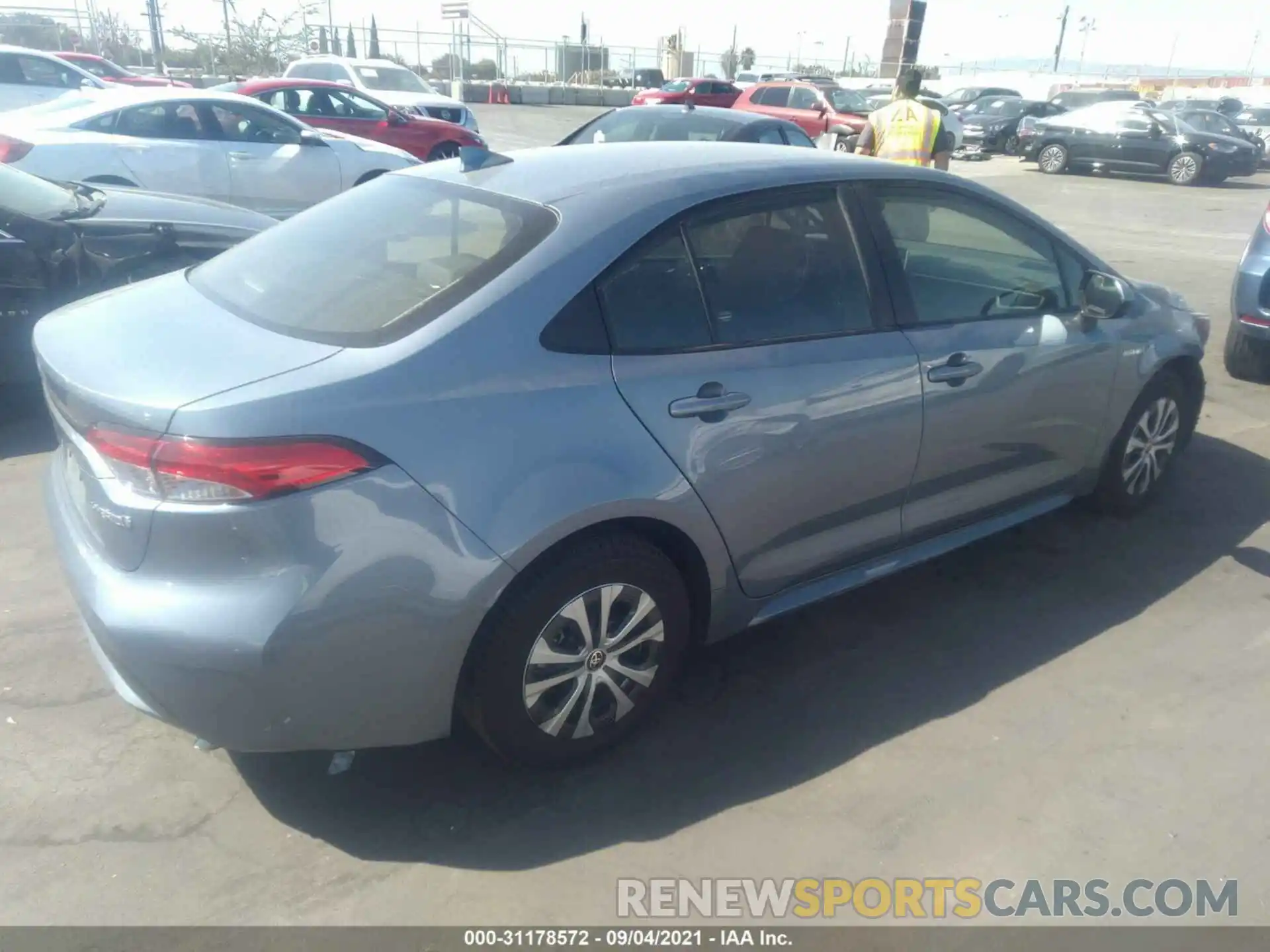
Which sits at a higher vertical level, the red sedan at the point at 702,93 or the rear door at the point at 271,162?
the rear door at the point at 271,162

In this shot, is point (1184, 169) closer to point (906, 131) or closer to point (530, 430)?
point (906, 131)

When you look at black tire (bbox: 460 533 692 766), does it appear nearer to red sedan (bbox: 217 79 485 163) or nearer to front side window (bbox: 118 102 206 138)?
front side window (bbox: 118 102 206 138)

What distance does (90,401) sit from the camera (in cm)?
258

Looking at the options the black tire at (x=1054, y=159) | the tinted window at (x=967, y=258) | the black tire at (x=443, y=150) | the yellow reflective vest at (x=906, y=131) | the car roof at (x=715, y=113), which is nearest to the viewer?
the tinted window at (x=967, y=258)

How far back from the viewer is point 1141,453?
185 inches

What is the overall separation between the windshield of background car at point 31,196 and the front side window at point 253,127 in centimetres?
Result: 415

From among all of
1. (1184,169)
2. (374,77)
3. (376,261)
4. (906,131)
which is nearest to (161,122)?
(906,131)

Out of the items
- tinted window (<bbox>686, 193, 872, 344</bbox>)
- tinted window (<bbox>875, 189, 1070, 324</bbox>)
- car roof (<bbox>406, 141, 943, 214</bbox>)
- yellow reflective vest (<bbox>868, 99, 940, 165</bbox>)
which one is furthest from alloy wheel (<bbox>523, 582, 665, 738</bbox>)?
yellow reflective vest (<bbox>868, 99, 940, 165</bbox>)

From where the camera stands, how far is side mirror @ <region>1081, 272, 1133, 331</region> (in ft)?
13.5

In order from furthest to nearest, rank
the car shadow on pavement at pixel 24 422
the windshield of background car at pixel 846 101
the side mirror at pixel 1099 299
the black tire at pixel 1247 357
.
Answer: the windshield of background car at pixel 846 101 < the black tire at pixel 1247 357 < the car shadow on pavement at pixel 24 422 < the side mirror at pixel 1099 299

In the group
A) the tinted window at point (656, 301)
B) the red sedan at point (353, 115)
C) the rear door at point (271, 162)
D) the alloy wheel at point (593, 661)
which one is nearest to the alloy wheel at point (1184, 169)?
the red sedan at point (353, 115)

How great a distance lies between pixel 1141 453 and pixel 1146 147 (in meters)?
19.3

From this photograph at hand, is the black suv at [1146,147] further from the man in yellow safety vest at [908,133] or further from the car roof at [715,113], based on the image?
the man in yellow safety vest at [908,133]

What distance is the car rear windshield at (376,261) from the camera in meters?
2.78
